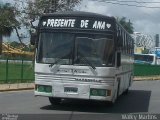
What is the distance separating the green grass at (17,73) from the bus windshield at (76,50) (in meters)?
15.1

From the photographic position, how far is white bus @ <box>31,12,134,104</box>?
643 inches

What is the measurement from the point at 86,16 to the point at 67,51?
136cm

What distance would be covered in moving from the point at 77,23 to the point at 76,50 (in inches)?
37.4

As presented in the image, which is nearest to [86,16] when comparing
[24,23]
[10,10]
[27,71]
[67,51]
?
[67,51]

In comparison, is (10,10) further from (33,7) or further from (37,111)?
(37,111)

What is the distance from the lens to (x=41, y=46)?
16.9 metres

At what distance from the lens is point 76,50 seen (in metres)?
16.6

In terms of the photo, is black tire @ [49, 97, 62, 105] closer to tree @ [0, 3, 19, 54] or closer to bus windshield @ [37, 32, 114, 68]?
bus windshield @ [37, 32, 114, 68]

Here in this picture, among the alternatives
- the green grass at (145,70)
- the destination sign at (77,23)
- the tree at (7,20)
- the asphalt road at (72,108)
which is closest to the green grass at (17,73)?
the asphalt road at (72,108)

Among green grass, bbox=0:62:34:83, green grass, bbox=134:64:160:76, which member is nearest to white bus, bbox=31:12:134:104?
green grass, bbox=0:62:34:83

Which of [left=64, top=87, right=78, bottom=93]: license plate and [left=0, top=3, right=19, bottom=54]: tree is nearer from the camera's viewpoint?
[left=64, top=87, right=78, bottom=93]: license plate

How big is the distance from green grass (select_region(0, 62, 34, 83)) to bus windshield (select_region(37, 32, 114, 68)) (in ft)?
49.4

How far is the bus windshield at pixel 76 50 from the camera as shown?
16484mm

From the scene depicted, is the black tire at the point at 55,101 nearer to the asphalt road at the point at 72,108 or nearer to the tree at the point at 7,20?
the asphalt road at the point at 72,108
